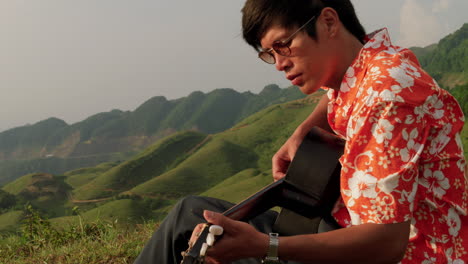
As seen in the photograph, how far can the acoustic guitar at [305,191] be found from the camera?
6.50ft

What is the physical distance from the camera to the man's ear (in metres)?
1.84

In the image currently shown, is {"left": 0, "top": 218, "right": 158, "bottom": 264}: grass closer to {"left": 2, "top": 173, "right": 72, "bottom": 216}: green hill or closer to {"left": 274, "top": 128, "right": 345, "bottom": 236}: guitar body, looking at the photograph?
{"left": 274, "top": 128, "right": 345, "bottom": 236}: guitar body

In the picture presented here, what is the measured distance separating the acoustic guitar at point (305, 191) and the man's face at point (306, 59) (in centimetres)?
36

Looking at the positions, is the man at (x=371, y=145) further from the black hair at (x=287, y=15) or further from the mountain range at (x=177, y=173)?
the mountain range at (x=177, y=173)

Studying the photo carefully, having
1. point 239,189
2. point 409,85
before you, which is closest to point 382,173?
point 409,85

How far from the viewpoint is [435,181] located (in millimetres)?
1587

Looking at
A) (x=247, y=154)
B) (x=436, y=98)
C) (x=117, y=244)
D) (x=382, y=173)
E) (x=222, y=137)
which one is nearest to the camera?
(x=382, y=173)


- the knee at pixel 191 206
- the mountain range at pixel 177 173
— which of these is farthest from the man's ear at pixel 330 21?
the mountain range at pixel 177 173

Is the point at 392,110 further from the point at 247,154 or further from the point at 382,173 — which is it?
the point at 247,154

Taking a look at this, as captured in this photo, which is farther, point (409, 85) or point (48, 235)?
point (48, 235)

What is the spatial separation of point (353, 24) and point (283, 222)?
116 centimetres

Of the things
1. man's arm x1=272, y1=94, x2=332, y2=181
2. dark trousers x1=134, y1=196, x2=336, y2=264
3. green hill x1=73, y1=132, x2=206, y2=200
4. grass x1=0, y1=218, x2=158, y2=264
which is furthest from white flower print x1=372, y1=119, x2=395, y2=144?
green hill x1=73, y1=132, x2=206, y2=200

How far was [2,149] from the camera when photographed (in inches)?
4213

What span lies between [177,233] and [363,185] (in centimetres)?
108
